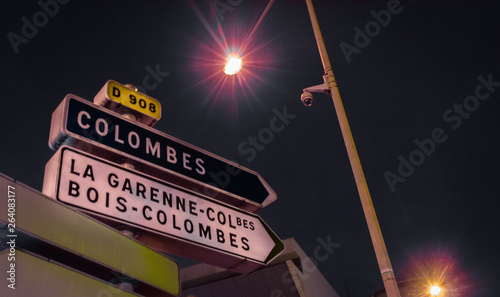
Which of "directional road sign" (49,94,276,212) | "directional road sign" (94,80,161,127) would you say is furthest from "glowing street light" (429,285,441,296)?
"directional road sign" (94,80,161,127)

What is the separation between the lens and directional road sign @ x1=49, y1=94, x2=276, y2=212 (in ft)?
13.9

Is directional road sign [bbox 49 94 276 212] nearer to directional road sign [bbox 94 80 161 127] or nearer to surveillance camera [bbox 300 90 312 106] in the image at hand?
directional road sign [bbox 94 80 161 127]

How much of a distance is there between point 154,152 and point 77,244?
1768 millimetres

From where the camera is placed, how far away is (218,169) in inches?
211

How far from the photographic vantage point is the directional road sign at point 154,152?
423 cm

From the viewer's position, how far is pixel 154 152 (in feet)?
15.9

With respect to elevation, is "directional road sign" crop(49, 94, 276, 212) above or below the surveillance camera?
below

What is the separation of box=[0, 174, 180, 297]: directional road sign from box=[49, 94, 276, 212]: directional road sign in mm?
1070

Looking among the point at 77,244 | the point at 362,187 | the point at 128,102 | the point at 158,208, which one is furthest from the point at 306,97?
the point at 77,244

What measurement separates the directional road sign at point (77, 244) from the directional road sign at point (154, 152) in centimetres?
107

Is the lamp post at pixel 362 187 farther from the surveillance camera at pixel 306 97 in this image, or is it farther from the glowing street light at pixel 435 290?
the glowing street light at pixel 435 290

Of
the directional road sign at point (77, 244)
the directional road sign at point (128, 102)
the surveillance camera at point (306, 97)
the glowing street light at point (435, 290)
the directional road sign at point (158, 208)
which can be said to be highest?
the surveillance camera at point (306, 97)

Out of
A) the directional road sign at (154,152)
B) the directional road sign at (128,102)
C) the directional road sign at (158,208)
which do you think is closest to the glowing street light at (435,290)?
the directional road sign at (154,152)

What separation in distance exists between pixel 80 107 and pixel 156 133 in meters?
0.92
